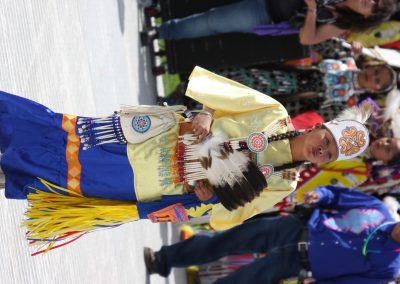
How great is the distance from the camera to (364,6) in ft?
15.0

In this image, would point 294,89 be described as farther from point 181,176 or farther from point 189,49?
point 181,176

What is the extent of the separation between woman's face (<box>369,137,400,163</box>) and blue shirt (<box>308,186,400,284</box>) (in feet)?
1.07

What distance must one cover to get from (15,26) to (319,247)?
259cm

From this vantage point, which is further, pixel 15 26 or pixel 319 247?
pixel 319 247

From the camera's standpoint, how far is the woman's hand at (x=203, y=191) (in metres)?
2.78

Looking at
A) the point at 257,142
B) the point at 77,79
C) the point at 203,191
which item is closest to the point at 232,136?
the point at 257,142

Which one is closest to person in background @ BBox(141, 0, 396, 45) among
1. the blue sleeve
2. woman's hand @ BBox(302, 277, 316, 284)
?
the blue sleeve

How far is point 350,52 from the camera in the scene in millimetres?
5551

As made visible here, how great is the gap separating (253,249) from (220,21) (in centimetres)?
194

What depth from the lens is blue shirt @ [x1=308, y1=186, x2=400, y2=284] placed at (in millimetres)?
4207

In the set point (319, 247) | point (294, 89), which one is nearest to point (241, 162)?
point (319, 247)

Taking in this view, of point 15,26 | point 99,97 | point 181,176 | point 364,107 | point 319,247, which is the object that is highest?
point 15,26

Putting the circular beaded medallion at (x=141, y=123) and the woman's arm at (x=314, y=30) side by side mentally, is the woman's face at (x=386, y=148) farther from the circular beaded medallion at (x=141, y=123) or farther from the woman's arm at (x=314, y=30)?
the circular beaded medallion at (x=141, y=123)

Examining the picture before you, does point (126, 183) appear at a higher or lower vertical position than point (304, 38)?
lower
